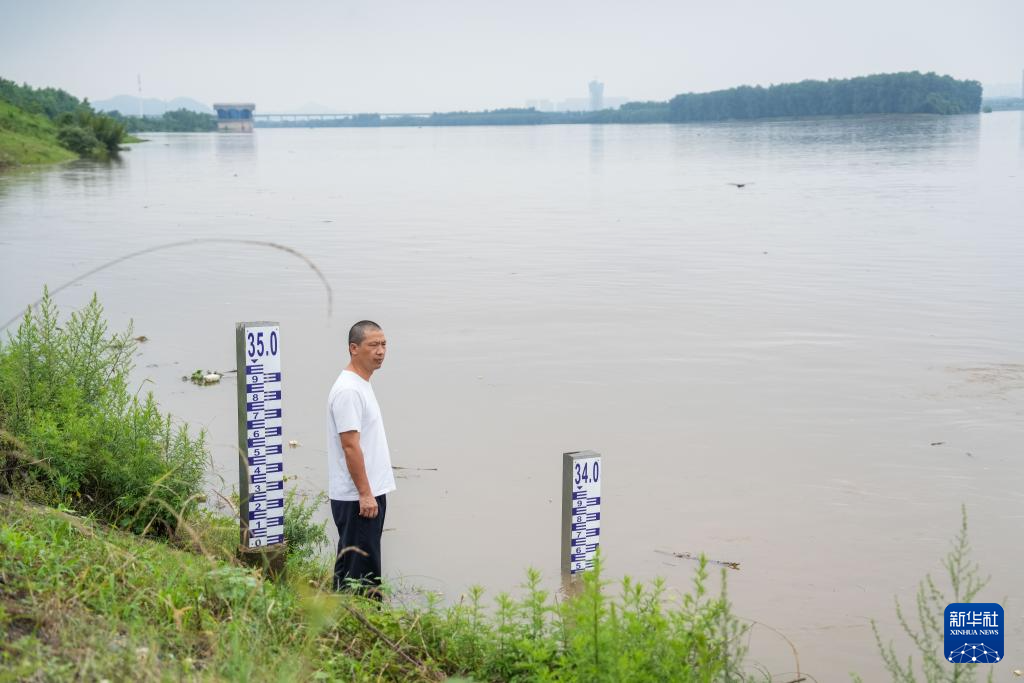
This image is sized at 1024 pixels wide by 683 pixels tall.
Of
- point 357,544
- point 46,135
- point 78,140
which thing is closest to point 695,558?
point 357,544

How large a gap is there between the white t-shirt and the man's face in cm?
9

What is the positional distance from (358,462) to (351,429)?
19 cm

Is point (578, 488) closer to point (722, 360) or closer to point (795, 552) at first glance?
point (795, 552)

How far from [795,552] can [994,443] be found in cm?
338

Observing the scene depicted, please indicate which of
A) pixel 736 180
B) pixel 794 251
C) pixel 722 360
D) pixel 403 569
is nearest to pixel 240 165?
pixel 736 180

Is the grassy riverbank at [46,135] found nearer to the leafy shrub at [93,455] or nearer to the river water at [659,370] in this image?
the river water at [659,370]

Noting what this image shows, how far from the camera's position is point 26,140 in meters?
57.7

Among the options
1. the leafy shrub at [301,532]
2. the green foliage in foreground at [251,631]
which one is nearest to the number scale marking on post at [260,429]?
the green foliage in foreground at [251,631]

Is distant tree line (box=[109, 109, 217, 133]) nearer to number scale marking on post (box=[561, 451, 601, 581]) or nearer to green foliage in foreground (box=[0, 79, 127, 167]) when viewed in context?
green foliage in foreground (box=[0, 79, 127, 167])

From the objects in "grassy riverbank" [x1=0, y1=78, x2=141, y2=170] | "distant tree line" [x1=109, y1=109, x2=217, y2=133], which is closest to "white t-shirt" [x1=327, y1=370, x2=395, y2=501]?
"grassy riverbank" [x1=0, y1=78, x2=141, y2=170]

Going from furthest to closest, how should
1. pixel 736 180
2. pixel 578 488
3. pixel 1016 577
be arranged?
1. pixel 736 180
2. pixel 1016 577
3. pixel 578 488

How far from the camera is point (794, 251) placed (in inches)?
926

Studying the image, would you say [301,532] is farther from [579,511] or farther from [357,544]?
[579,511]

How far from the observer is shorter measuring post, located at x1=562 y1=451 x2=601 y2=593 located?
594 cm
